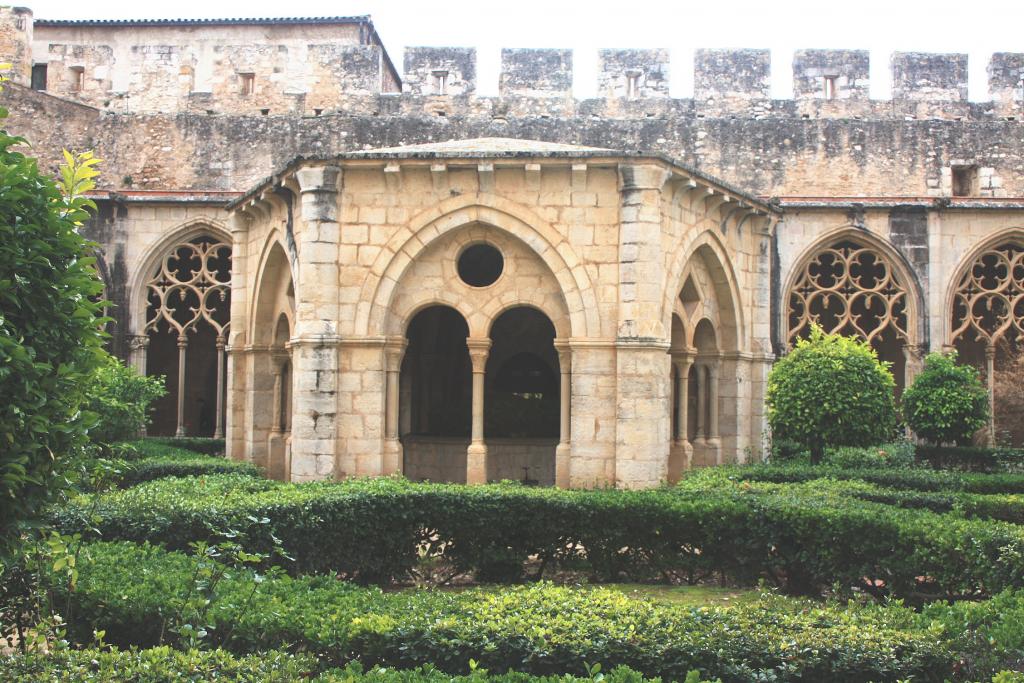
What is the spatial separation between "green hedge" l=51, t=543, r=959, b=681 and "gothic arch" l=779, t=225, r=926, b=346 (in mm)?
12752

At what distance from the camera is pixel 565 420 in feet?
38.4

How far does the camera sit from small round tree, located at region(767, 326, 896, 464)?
41.7 ft

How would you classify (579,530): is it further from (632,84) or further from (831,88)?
(831,88)

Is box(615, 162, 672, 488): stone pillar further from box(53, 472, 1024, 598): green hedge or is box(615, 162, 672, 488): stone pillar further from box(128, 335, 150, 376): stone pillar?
box(128, 335, 150, 376): stone pillar

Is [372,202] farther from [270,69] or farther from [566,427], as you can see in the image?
[270,69]

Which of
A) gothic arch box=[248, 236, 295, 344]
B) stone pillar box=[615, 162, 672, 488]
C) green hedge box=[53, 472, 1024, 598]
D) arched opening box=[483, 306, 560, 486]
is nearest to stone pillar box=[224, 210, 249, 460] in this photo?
gothic arch box=[248, 236, 295, 344]

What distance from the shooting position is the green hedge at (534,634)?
16.9 feet

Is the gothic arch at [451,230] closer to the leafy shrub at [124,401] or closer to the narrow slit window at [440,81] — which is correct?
the leafy shrub at [124,401]

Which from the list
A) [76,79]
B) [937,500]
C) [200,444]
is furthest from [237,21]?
[937,500]

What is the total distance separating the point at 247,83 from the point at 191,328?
5.24 meters

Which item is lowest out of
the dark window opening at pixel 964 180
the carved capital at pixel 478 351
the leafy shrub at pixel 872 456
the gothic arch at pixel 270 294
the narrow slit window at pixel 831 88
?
the leafy shrub at pixel 872 456

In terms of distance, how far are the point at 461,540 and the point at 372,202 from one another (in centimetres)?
440

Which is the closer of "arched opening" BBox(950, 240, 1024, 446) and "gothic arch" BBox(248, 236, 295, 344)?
"gothic arch" BBox(248, 236, 295, 344)

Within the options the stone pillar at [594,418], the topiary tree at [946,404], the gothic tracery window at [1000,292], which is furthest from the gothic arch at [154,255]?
the gothic tracery window at [1000,292]
